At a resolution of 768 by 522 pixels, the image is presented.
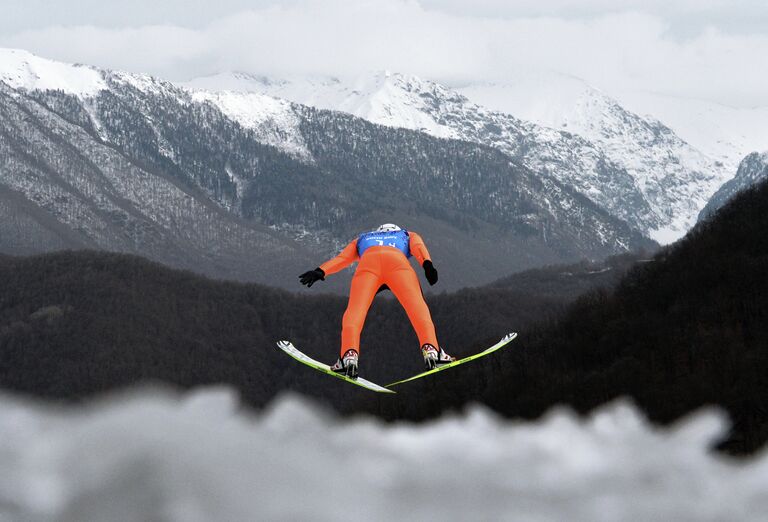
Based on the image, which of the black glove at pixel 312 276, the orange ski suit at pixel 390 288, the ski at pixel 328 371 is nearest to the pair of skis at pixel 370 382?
the ski at pixel 328 371

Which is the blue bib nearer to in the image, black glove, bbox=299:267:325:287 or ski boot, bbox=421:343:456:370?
black glove, bbox=299:267:325:287

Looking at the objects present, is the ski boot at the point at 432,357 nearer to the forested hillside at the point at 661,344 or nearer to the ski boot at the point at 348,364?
the ski boot at the point at 348,364

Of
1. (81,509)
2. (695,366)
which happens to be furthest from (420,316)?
(695,366)

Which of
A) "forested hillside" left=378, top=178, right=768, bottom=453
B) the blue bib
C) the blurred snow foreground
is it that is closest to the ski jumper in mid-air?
the blue bib

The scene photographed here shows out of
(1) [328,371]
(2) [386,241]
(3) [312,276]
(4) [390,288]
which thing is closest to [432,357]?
(4) [390,288]

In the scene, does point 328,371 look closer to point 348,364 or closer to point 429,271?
point 348,364

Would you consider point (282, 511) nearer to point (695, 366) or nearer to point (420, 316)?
point (420, 316)
